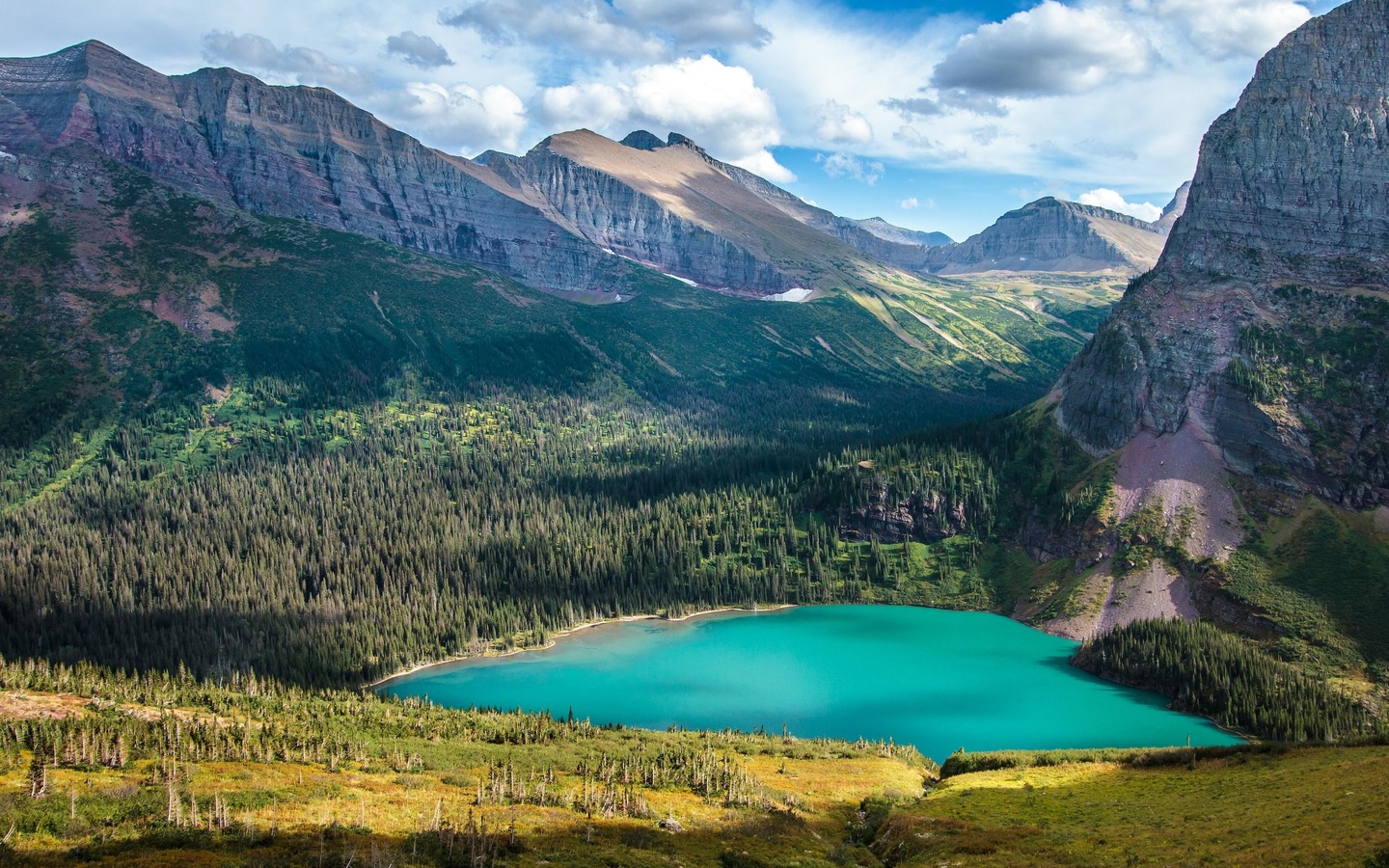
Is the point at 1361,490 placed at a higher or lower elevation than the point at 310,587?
higher

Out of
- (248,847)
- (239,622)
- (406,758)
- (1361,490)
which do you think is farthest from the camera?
(1361,490)

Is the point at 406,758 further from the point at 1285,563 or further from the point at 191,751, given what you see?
the point at 1285,563

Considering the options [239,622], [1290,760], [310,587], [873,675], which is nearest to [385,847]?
[1290,760]

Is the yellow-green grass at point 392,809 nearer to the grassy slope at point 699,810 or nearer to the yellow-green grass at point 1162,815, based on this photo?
the grassy slope at point 699,810

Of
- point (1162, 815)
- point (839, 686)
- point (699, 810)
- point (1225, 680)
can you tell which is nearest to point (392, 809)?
point (699, 810)

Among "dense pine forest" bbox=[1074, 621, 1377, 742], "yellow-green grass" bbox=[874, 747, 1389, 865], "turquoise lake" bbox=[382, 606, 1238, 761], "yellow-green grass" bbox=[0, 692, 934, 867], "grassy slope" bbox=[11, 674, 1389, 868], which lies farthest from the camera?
"turquoise lake" bbox=[382, 606, 1238, 761]

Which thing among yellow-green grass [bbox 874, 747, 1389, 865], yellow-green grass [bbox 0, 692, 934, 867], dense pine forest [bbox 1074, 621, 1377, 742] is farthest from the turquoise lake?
yellow-green grass [bbox 874, 747, 1389, 865]

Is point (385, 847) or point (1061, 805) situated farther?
point (1061, 805)

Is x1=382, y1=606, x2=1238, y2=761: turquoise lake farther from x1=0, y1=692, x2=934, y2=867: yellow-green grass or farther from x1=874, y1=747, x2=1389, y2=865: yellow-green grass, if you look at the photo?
x1=874, y1=747, x2=1389, y2=865: yellow-green grass
